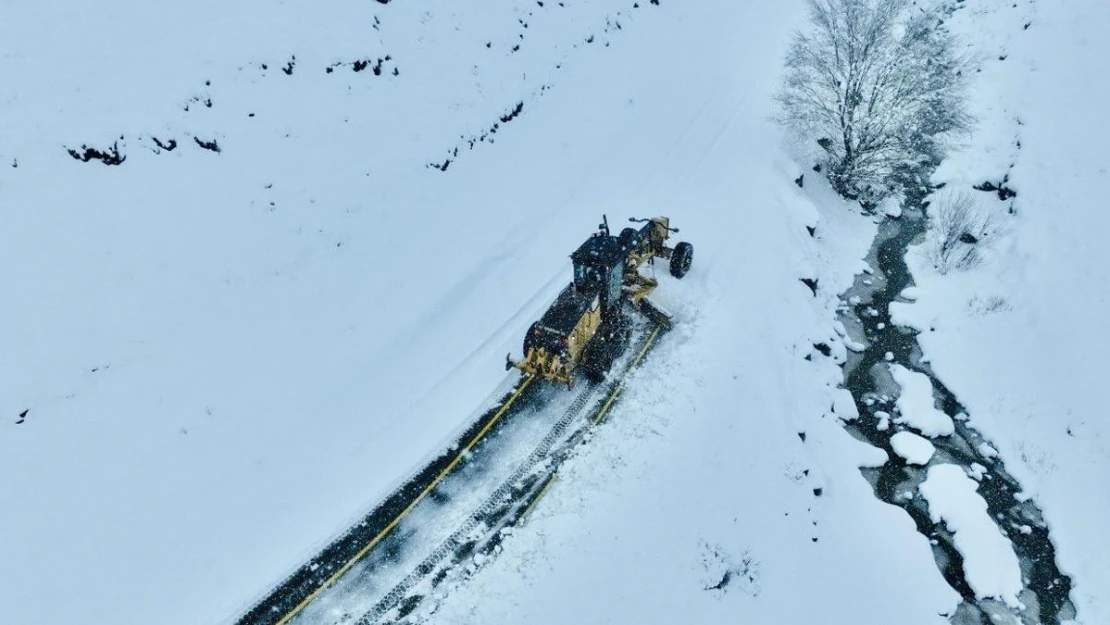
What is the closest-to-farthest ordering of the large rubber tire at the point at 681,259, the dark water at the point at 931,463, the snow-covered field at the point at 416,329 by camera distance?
the snow-covered field at the point at 416,329
the dark water at the point at 931,463
the large rubber tire at the point at 681,259

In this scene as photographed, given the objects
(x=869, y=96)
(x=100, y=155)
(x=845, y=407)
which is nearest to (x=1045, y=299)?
(x=845, y=407)

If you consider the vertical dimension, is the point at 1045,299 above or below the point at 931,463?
above

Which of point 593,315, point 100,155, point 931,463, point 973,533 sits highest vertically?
point 100,155

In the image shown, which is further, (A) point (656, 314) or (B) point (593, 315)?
(A) point (656, 314)

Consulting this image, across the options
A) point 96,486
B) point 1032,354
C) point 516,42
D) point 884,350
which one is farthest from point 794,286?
point 96,486

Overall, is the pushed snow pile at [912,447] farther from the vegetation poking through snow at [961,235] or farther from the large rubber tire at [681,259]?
the vegetation poking through snow at [961,235]

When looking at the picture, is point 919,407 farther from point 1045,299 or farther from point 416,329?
point 416,329

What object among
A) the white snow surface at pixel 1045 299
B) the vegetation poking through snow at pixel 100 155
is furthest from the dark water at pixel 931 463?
the vegetation poking through snow at pixel 100 155
